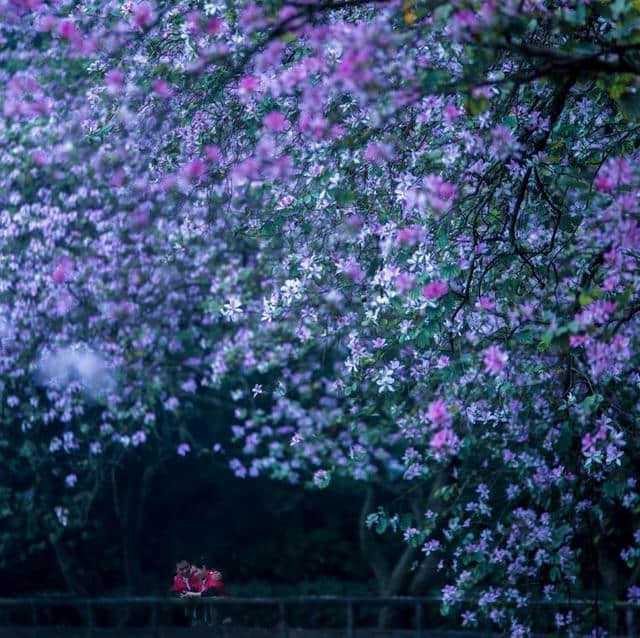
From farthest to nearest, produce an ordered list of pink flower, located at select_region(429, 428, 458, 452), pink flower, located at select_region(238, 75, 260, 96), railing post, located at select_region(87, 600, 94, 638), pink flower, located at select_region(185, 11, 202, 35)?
railing post, located at select_region(87, 600, 94, 638), pink flower, located at select_region(185, 11, 202, 35), pink flower, located at select_region(238, 75, 260, 96), pink flower, located at select_region(429, 428, 458, 452)

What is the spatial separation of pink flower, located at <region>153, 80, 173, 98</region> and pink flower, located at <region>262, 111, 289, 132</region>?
669mm

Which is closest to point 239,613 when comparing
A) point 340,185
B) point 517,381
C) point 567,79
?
point 517,381

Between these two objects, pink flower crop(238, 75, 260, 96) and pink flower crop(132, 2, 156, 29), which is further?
pink flower crop(132, 2, 156, 29)

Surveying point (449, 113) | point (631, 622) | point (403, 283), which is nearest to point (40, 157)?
point (631, 622)

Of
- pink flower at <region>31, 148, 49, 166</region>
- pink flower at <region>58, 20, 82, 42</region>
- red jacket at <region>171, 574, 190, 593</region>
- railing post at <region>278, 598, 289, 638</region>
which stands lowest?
railing post at <region>278, 598, 289, 638</region>

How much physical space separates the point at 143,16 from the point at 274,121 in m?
1.22

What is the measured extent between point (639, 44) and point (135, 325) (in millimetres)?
10632

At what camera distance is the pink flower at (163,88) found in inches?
325

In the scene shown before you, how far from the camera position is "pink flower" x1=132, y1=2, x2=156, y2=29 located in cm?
814

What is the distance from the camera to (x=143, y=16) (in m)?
8.12

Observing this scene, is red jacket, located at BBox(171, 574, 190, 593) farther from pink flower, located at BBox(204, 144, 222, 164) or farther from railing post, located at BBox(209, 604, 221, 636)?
railing post, located at BBox(209, 604, 221, 636)

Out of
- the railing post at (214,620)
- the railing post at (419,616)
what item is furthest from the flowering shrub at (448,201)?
the railing post at (214,620)

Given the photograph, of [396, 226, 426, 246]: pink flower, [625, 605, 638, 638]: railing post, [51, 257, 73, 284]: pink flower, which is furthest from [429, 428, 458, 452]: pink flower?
[51, 257, 73, 284]: pink flower

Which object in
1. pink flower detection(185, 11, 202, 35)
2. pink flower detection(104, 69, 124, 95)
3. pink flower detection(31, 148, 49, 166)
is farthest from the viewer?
pink flower detection(31, 148, 49, 166)
